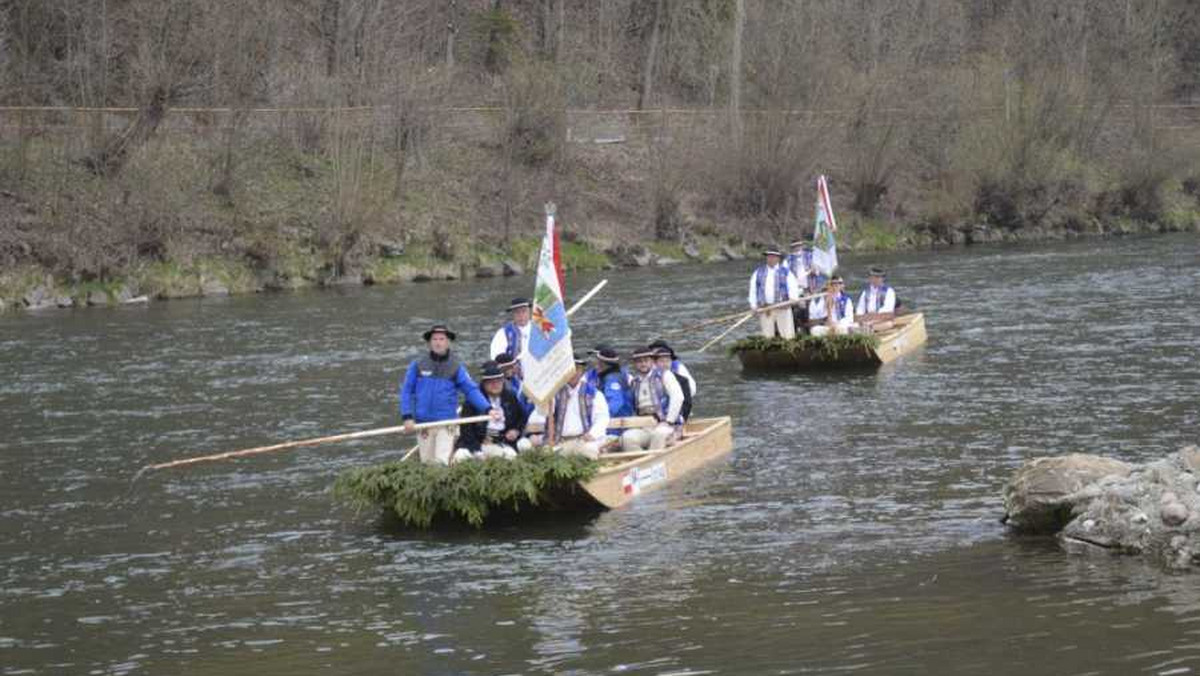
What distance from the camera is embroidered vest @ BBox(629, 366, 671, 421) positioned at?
824 inches

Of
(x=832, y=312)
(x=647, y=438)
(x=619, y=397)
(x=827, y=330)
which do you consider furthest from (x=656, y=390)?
(x=832, y=312)

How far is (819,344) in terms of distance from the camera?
29.5 meters

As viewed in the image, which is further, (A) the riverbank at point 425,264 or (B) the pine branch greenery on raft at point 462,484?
(A) the riverbank at point 425,264

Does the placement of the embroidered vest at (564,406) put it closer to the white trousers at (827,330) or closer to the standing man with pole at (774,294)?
the white trousers at (827,330)

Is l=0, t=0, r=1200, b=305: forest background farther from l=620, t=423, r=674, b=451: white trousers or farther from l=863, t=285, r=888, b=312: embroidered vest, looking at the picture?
l=620, t=423, r=674, b=451: white trousers

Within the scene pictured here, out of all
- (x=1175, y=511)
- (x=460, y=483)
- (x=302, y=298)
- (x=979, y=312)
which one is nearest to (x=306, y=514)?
(x=460, y=483)

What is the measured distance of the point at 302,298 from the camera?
4606 cm

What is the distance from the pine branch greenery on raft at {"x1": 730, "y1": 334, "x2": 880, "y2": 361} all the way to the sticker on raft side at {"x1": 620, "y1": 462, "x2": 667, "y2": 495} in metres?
10.1

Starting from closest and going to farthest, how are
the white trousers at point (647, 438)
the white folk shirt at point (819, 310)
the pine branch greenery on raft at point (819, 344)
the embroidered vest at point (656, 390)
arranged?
the white trousers at point (647, 438)
the embroidered vest at point (656, 390)
the pine branch greenery on raft at point (819, 344)
the white folk shirt at point (819, 310)

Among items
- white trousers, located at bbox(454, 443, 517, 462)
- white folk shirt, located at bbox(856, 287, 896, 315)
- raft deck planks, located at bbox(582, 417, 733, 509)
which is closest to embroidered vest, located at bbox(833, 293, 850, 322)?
white folk shirt, located at bbox(856, 287, 896, 315)

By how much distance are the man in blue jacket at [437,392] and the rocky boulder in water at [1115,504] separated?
5.65 metres

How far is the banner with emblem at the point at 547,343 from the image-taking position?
1817cm

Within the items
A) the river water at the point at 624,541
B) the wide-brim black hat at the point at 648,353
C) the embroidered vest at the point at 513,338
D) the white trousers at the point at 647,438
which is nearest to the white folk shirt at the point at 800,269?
the river water at the point at 624,541

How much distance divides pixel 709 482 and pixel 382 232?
3375cm
